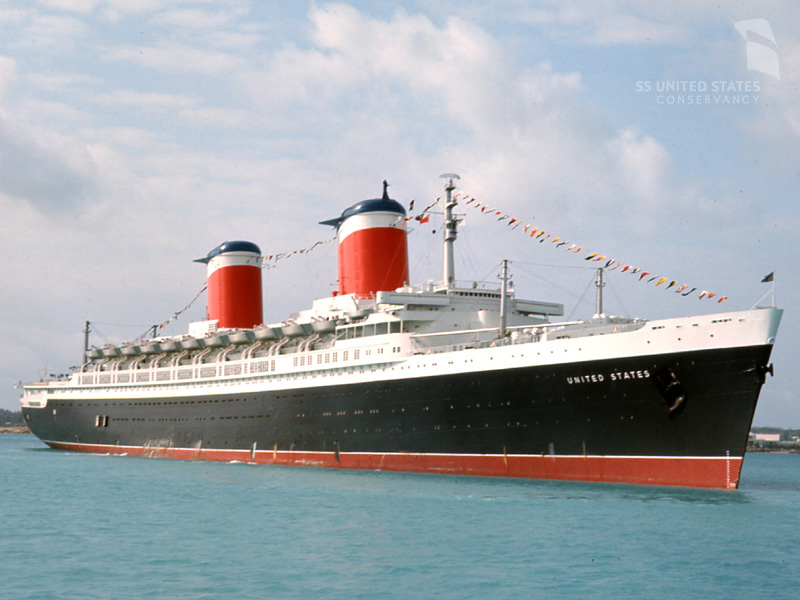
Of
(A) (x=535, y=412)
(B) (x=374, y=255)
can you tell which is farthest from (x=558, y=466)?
(B) (x=374, y=255)

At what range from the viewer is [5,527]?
1970 cm

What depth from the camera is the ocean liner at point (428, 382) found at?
2480 centimetres

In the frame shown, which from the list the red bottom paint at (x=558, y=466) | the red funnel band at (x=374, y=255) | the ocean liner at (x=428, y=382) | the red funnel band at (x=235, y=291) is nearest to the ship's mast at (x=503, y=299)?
the ocean liner at (x=428, y=382)

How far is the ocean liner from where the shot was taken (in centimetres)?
2480

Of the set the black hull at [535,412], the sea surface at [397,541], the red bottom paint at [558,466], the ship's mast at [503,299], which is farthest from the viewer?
the ship's mast at [503,299]

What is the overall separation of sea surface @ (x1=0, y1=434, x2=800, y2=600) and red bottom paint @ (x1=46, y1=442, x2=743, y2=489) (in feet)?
1.95

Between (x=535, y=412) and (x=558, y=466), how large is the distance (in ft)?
6.10

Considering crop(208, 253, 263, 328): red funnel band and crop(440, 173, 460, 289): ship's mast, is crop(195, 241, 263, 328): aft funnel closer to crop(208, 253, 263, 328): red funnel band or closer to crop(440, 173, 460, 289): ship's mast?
crop(208, 253, 263, 328): red funnel band

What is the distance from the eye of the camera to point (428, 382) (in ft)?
98.6

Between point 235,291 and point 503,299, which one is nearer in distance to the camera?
point 503,299

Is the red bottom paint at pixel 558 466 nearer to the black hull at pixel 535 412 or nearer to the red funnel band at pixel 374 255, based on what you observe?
the black hull at pixel 535 412

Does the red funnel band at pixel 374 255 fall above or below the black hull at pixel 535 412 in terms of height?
above

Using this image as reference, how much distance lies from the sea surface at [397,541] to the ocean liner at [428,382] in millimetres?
1673

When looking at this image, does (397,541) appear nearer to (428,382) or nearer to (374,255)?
(428,382)
